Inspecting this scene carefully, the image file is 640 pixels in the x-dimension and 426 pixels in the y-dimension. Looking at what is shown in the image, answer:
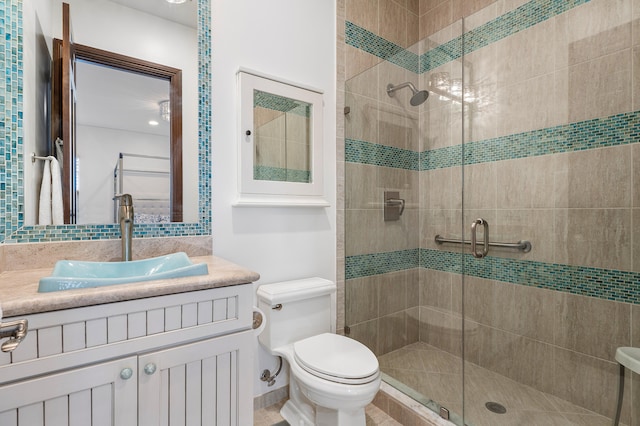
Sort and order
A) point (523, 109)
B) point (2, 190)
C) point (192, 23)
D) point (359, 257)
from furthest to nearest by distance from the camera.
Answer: point (359, 257), point (523, 109), point (192, 23), point (2, 190)

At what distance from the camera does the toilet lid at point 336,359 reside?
4.08 ft

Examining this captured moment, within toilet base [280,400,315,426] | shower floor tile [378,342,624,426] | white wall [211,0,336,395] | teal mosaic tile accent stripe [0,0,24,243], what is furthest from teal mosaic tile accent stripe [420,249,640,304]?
teal mosaic tile accent stripe [0,0,24,243]

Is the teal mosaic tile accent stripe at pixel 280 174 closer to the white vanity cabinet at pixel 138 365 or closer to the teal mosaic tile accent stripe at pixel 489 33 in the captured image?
the white vanity cabinet at pixel 138 365

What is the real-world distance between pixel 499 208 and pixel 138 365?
181 cm

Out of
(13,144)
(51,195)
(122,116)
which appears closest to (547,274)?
(122,116)

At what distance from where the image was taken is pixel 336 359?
136 cm

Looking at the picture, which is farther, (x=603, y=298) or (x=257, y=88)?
(x=257, y=88)

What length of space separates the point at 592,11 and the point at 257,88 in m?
1.63

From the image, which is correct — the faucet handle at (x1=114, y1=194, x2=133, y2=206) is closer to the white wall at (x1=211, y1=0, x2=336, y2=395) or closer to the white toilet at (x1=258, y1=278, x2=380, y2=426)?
the white wall at (x1=211, y1=0, x2=336, y2=395)

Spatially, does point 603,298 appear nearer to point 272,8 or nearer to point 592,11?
point 592,11

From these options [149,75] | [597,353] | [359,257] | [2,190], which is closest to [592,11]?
[597,353]

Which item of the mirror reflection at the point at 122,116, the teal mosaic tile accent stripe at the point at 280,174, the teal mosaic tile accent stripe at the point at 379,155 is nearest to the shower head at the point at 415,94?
the teal mosaic tile accent stripe at the point at 379,155

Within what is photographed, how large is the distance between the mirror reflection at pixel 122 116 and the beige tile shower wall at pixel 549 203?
53.3 inches

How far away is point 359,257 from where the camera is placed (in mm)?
2057
